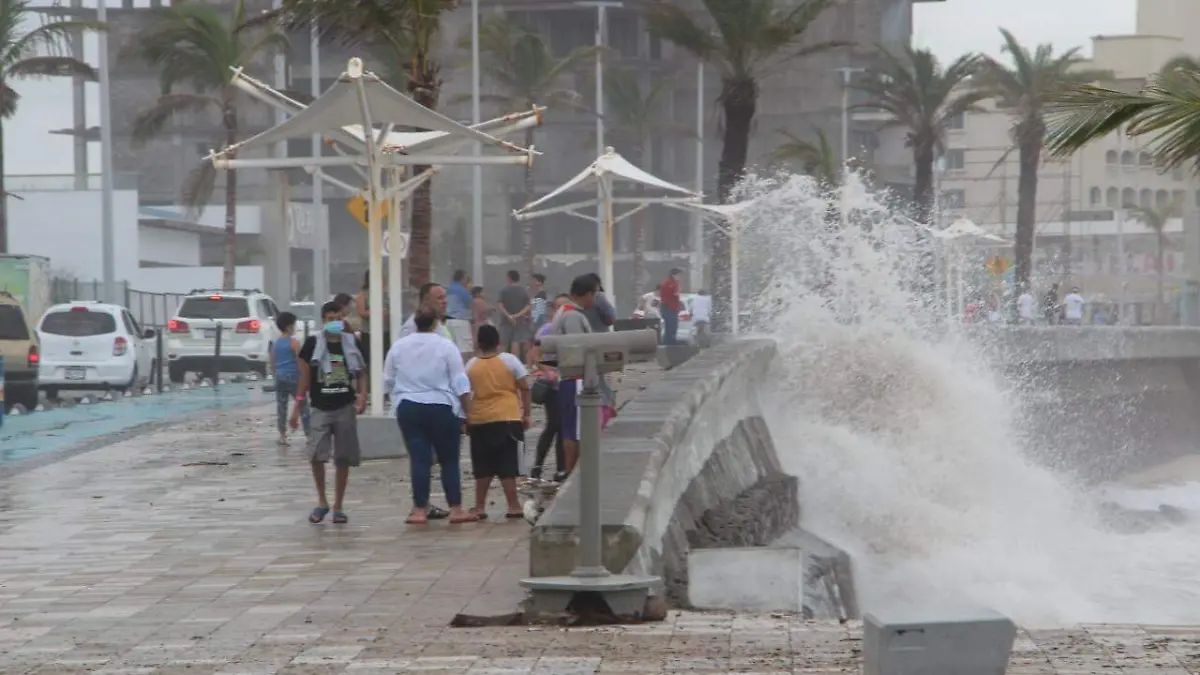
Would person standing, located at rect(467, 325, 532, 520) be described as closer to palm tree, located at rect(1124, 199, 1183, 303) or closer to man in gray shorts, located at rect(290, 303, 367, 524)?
man in gray shorts, located at rect(290, 303, 367, 524)

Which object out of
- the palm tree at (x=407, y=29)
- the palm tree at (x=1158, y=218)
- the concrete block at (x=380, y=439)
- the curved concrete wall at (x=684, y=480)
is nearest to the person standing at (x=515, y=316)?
the palm tree at (x=407, y=29)

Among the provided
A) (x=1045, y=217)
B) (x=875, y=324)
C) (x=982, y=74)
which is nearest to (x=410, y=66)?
(x=875, y=324)

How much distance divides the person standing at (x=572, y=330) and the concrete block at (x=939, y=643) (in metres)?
8.57

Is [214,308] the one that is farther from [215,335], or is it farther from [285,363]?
[285,363]

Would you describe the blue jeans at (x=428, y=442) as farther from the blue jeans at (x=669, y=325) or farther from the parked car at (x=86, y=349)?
the blue jeans at (x=669, y=325)

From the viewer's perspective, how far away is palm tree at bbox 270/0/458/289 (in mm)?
23438

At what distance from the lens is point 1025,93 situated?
188ft

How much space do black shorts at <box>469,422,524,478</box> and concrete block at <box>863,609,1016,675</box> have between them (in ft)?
25.0

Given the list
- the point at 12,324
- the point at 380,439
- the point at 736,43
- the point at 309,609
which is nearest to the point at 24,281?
the point at 12,324

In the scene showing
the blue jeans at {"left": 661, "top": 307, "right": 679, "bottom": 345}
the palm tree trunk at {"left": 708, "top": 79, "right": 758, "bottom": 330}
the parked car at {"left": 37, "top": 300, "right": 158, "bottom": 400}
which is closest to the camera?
the parked car at {"left": 37, "top": 300, "right": 158, "bottom": 400}

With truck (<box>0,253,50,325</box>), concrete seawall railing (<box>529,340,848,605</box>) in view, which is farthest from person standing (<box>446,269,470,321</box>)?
truck (<box>0,253,50,325</box>)

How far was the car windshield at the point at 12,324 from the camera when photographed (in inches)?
1067

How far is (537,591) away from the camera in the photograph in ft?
30.1

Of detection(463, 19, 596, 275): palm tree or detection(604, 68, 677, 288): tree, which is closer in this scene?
detection(463, 19, 596, 275): palm tree
